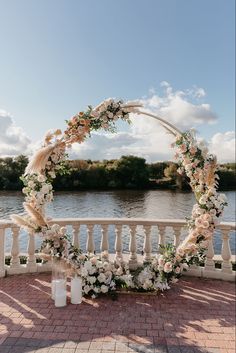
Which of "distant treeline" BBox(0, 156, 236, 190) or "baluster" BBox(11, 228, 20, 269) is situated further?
"distant treeline" BBox(0, 156, 236, 190)

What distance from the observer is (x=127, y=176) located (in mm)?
53938

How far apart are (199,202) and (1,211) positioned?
26782mm

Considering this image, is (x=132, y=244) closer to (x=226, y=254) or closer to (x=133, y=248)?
(x=133, y=248)

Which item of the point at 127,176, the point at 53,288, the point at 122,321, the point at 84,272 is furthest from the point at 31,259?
the point at 127,176

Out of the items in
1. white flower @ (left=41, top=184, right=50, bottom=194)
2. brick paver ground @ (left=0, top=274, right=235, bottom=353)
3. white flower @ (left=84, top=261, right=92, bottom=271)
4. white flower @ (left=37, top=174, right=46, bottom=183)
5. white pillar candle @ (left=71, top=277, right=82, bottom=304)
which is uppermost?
white flower @ (left=37, top=174, right=46, bottom=183)

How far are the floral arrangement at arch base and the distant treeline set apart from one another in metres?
42.2

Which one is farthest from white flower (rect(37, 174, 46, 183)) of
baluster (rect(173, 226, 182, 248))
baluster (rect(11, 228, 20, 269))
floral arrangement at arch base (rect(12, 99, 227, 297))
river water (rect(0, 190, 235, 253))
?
river water (rect(0, 190, 235, 253))

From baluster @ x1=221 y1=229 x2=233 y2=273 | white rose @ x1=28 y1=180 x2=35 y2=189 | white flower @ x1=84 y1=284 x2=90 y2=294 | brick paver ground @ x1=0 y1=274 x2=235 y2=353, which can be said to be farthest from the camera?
baluster @ x1=221 y1=229 x2=233 y2=273

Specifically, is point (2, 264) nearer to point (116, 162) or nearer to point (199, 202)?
point (199, 202)

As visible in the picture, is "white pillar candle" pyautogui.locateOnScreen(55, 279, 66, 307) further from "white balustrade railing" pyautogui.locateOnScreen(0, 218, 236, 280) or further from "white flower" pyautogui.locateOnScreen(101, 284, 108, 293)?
"white balustrade railing" pyautogui.locateOnScreen(0, 218, 236, 280)

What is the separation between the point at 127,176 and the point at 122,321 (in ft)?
163

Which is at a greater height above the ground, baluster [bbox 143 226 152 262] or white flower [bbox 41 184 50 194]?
white flower [bbox 41 184 50 194]

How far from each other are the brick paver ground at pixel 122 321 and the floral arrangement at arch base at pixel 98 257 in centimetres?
28

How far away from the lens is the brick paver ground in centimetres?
361
